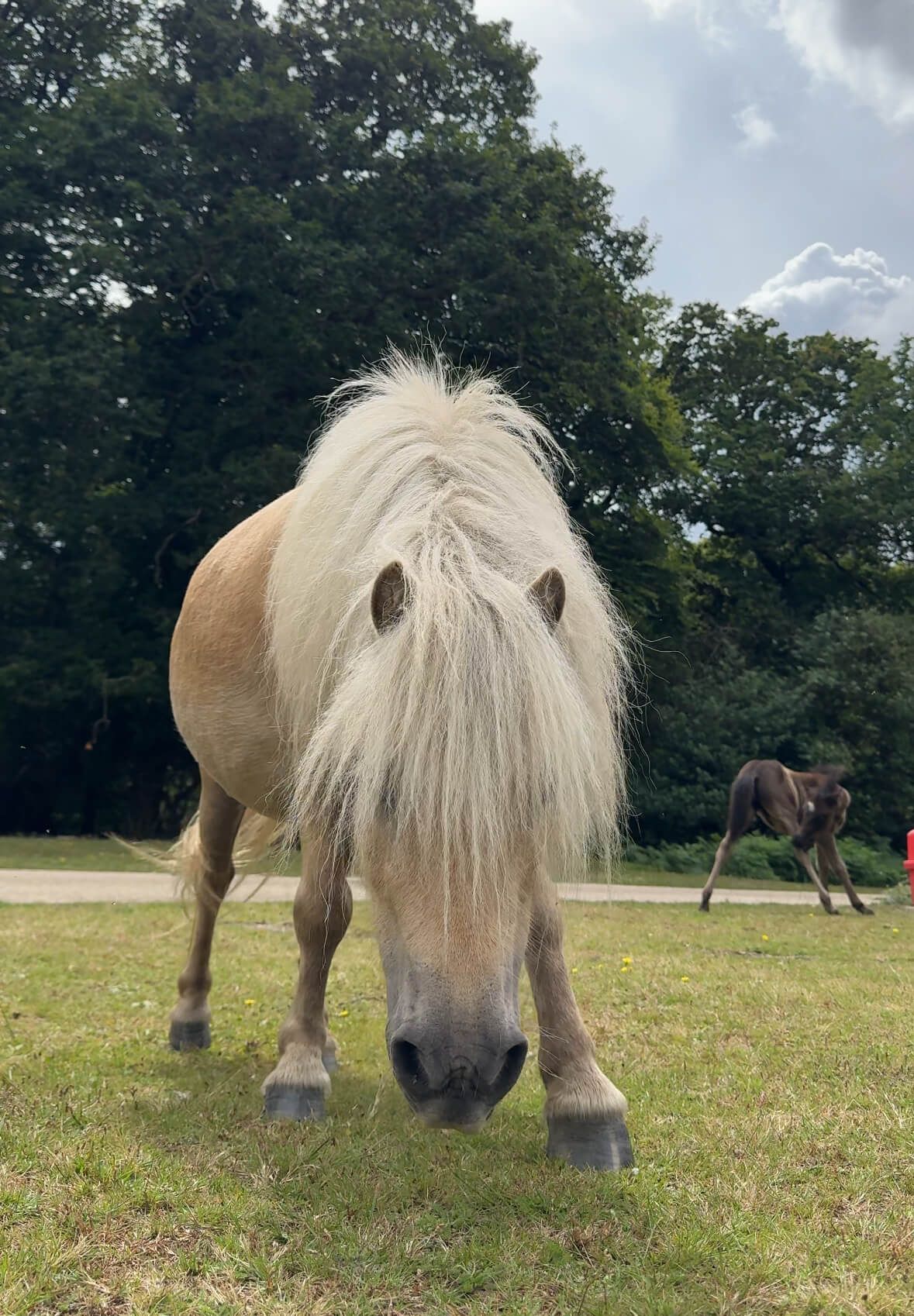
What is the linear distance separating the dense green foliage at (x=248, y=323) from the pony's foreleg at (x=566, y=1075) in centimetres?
1438

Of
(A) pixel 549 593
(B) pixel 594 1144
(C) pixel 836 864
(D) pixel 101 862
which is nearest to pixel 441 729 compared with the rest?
(A) pixel 549 593

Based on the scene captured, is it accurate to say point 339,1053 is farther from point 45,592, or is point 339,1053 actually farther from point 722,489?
point 722,489

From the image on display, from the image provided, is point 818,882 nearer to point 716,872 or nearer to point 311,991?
point 716,872

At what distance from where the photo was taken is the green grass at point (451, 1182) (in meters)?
2.07

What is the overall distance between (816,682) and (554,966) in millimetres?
20502

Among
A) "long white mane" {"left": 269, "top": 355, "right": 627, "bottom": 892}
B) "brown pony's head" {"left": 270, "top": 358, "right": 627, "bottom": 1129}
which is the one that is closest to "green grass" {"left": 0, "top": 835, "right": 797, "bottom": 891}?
"long white mane" {"left": 269, "top": 355, "right": 627, "bottom": 892}

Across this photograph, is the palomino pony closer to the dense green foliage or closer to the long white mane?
the long white mane

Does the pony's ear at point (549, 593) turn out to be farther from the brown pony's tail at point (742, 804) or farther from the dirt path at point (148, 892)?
the brown pony's tail at point (742, 804)

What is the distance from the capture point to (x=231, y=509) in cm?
1780

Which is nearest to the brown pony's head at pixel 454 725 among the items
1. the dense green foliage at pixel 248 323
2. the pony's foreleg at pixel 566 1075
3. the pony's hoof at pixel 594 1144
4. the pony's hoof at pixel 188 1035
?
the pony's foreleg at pixel 566 1075

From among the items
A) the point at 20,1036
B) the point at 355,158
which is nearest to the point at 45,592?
the point at 355,158

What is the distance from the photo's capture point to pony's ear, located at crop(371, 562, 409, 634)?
2436 millimetres

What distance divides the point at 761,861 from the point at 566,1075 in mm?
16873

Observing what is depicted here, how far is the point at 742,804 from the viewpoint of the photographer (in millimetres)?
11547
